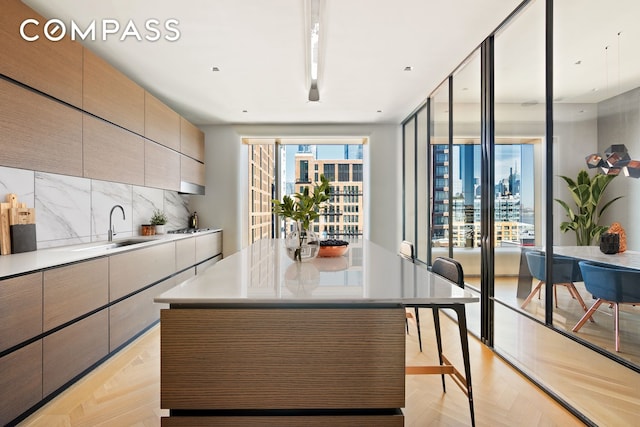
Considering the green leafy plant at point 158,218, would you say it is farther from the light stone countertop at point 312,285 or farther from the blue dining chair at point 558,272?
the blue dining chair at point 558,272

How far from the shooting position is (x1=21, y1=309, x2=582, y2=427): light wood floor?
6.57 ft

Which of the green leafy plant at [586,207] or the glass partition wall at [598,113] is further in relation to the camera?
the green leafy plant at [586,207]

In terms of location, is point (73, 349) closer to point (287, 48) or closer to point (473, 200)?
point (287, 48)

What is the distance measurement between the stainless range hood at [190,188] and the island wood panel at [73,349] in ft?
8.17

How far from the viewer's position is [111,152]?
3.13 metres

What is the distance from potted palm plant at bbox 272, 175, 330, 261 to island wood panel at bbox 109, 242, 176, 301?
5.36ft

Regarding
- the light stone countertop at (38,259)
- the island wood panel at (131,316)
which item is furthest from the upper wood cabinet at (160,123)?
the island wood panel at (131,316)

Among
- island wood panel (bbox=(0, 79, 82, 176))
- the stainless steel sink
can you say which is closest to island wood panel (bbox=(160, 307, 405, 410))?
island wood panel (bbox=(0, 79, 82, 176))

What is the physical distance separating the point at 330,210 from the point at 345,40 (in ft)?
12.8

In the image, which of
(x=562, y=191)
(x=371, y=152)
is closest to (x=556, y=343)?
(x=562, y=191)

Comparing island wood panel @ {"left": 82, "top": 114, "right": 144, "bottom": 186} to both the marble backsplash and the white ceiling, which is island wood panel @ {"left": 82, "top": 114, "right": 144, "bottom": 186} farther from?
the white ceiling

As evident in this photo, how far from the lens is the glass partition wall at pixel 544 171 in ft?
5.84

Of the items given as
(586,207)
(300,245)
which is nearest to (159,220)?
(300,245)

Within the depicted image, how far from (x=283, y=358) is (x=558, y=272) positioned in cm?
189
